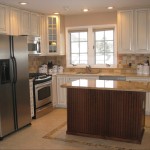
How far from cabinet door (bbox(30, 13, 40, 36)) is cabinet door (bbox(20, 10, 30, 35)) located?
0.44 feet

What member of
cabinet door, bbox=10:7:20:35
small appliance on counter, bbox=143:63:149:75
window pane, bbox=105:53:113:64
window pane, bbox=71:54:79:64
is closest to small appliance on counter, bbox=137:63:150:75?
small appliance on counter, bbox=143:63:149:75

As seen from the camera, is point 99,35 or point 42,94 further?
point 99,35

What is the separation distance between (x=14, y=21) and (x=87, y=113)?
253 centimetres

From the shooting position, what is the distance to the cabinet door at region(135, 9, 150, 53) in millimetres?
5398

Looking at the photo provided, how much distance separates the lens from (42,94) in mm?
5496

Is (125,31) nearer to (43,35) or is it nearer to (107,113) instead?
(43,35)

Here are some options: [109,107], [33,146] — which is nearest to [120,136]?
[109,107]

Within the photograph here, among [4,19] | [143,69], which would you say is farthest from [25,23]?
[143,69]

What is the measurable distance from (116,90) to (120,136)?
81 centimetres

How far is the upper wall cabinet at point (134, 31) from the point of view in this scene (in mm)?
5414

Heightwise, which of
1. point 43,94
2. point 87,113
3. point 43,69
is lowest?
point 87,113

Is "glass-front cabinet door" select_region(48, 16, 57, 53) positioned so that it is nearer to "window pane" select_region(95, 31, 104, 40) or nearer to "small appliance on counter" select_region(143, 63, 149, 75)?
"window pane" select_region(95, 31, 104, 40)

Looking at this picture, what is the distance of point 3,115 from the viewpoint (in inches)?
163

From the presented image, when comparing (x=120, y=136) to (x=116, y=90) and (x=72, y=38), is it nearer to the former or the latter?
(x=116, y=90)
